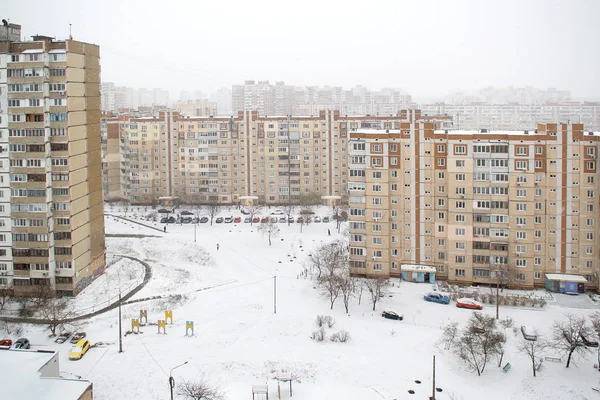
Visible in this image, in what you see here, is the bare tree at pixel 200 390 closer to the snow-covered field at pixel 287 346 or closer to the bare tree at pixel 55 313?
the snow-covered field at pixel 287 346

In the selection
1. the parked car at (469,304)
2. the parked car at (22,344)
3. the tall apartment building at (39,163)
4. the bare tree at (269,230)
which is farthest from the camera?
the bare tree at (269,230)

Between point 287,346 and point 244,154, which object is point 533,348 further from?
point 244,154

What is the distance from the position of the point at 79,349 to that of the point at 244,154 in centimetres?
3252

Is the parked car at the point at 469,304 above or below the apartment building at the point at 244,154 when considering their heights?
below

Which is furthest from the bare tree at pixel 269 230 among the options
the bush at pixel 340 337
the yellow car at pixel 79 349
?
the yellow car at pixel 79 349

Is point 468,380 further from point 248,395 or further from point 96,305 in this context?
point 96,305

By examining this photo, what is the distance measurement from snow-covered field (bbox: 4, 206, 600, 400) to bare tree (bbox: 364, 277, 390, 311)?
0.45 meters

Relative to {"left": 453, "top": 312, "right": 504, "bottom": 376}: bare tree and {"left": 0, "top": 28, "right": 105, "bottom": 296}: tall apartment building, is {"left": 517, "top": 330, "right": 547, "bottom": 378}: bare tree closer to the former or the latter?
{"left": 453, "top": 312, "right": 504, "bottom": 376}: bare tree

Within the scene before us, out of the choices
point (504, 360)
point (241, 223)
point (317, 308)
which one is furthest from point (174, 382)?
point (241, 223)

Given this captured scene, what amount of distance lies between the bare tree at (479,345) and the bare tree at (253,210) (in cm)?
2542

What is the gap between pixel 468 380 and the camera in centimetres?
2022

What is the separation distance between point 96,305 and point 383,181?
626 inches

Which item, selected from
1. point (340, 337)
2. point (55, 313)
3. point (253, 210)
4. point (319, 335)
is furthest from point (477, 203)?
point (253, 210)

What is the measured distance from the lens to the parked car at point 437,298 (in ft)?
91.4
